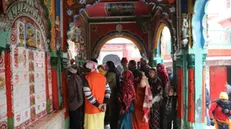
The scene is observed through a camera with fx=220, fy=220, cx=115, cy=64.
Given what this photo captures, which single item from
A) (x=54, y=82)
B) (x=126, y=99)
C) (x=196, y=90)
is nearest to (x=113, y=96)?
(x=126, y=99)

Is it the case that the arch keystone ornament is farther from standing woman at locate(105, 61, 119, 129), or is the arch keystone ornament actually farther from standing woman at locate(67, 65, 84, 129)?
standing woman at locate(105, 61, 119, 129)

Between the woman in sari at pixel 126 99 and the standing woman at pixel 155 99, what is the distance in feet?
1.29

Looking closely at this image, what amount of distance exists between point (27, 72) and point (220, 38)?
8.40 metres

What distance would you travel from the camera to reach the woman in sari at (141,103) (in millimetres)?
3609

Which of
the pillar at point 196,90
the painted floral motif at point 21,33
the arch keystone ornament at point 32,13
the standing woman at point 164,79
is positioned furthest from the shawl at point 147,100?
the painted floral motif at point 21,33

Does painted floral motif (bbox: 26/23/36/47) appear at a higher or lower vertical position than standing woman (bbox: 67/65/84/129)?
higher

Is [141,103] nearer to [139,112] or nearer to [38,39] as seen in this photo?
[139,112]

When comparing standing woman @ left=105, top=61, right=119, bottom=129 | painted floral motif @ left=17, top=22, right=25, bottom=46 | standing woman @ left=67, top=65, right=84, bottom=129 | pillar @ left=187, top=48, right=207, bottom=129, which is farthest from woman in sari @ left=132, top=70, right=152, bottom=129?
painted floral motif @ left=17, top=22, right=25, bottom=46

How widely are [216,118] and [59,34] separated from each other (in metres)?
3.34

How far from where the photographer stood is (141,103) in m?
3.71

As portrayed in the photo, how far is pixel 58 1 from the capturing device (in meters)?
3.65

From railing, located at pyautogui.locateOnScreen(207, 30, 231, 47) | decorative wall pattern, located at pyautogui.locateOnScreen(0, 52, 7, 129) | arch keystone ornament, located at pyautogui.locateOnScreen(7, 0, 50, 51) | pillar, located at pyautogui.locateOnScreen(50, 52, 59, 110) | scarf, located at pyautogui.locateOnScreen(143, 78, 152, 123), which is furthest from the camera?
railing, located at pyautogui.locateOnScreen(207, 30, 231, 47)

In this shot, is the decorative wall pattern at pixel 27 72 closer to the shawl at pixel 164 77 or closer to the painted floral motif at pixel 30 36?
the painted floral motif at pixel 30 36

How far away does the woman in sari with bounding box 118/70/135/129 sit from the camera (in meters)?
3.63
